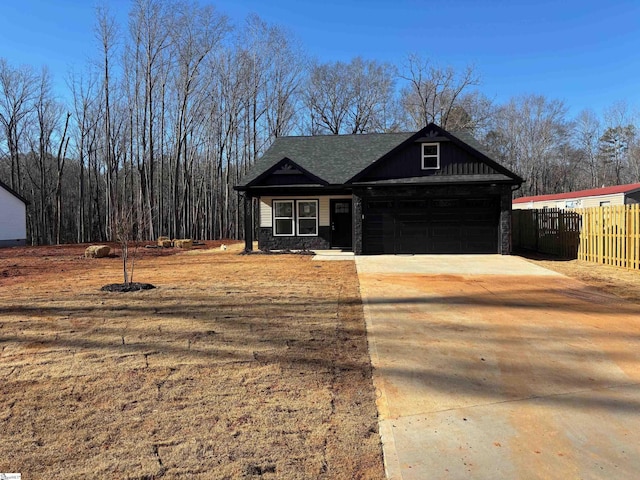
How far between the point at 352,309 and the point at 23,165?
4636 cm

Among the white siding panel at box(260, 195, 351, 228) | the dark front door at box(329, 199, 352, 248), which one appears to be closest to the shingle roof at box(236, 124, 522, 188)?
the white siding panel at box(260, 195, 351, 228)

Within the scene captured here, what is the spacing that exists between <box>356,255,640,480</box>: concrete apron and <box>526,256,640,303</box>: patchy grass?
44.5 inches

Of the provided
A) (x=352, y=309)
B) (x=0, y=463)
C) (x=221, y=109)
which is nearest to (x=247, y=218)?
(x=352, y=309)

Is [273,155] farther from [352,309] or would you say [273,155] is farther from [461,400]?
[461,400]

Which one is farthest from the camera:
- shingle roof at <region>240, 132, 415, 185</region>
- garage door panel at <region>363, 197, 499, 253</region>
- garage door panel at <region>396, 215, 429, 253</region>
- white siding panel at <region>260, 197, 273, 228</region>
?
shingle roof at <region>240, 132, 415, 185</region>

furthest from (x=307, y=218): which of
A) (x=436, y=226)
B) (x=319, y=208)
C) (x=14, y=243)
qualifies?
(x=14, y=243)

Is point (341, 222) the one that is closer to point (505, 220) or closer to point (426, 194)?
point (426, 194)

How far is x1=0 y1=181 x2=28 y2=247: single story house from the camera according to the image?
81.8 feet

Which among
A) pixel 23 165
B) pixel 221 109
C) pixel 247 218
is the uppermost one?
pixel 221 109

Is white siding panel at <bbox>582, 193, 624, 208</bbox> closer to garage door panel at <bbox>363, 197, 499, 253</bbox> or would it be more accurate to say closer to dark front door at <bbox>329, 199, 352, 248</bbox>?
garage door panel at <bbox>363, 197, 499, 253</bbox>

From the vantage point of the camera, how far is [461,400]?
3414 mm

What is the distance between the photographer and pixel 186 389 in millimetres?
3559

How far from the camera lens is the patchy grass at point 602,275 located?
8.42m

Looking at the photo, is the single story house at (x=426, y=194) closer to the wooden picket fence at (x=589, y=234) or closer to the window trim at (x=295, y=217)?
the window trim at (x=295, y=217)
